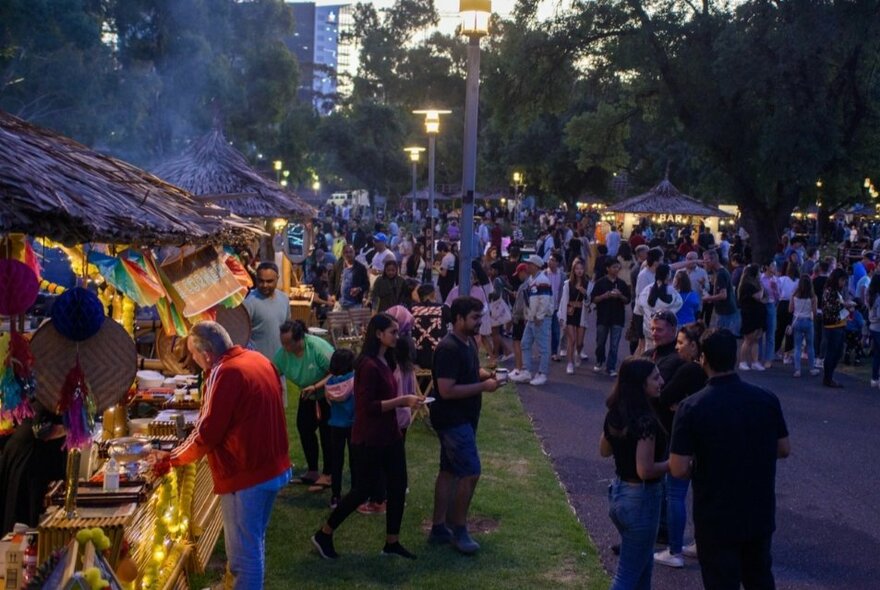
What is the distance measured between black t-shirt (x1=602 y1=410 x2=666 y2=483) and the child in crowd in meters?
2.80

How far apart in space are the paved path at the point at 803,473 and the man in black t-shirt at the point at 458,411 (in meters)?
1.18

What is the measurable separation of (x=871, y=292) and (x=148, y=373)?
34.9 feet

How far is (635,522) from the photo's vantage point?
568cm

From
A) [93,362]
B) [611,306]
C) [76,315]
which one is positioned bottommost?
[611,306]

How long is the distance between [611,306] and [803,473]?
5018 mm

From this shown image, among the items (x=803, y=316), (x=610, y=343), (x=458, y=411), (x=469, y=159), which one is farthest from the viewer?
(x=803, y=316)

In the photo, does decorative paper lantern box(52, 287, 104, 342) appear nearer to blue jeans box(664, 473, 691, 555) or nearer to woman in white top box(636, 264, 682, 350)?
blue jeans box(664, 473, 691, 555)

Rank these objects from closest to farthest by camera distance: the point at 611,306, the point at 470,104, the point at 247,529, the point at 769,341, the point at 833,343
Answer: the point at 247,529 → the point at 470,104 → the point at 833,343 → the point at 611,306 → the point at 769,341

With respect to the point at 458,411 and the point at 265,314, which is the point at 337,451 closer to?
the point at 458,411

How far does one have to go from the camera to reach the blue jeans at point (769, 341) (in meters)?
16.5

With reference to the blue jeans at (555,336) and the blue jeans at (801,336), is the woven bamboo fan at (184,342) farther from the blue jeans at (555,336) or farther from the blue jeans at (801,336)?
the blue jeans at (801,336)

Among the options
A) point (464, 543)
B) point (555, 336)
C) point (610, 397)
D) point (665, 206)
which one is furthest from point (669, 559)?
point (665, 206)

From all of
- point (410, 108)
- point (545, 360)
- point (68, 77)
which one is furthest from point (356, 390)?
point (410, 108)

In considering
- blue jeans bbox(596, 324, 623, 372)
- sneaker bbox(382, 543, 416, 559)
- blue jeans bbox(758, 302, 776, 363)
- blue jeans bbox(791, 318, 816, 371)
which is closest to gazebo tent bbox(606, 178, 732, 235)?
blue jeans bbox(758, 302, 776, 363)
